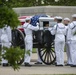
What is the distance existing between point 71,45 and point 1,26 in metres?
7.12

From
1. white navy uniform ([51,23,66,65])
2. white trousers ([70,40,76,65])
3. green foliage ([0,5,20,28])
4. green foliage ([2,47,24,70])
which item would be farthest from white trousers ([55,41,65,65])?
green foliage ([0,5,20,28])

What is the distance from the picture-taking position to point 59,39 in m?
16.0

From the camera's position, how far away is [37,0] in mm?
41688

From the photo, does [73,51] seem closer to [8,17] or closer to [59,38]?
[59,38]

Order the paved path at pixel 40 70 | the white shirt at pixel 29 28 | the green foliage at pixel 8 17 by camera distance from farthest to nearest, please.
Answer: the white shirt at pixel 29 28 → the paved path at pixel 40 70 → the green foliage at pixel 8 17

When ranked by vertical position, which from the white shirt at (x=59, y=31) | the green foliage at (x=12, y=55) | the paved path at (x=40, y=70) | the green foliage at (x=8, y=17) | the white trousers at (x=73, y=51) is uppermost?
the green foliage at (x=8, y=17)

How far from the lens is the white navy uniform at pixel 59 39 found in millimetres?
15906

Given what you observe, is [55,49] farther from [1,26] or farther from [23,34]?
[1,26]

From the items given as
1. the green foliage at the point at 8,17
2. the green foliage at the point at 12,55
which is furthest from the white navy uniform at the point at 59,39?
the green foliage at the point at 8,17

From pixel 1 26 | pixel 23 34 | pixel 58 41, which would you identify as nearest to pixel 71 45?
pixel 58 41

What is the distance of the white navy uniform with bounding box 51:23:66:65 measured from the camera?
1591 centimetres

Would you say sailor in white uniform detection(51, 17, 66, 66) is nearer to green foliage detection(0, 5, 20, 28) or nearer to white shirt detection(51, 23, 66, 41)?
white shirt detection(51, 23, 66, 41)

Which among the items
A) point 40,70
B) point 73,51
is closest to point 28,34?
point 73,51

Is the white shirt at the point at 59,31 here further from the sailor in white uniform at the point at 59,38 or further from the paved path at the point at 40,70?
the paved path at the point at 40,70
